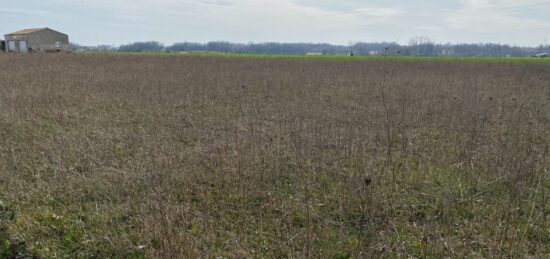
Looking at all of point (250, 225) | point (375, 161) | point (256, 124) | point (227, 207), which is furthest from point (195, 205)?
point (256, 124)

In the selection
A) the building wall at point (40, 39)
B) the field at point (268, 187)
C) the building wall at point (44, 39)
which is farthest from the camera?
the building wall at point (44, 39)

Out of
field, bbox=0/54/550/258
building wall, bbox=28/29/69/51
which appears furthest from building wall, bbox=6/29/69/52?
field, bbox=0/54/550/258

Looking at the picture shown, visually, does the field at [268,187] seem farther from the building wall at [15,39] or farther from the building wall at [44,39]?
the building wall at [15,39]

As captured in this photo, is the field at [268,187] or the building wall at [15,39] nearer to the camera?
the field at [268,187]

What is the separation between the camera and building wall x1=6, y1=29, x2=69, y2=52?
5297cm

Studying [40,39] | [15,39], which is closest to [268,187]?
[40,39]

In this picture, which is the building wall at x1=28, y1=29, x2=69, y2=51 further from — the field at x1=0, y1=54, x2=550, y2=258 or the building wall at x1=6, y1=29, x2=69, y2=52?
the field at x1=0, y1=54, x2=550, y2=258

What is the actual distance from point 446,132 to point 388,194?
3732 mm

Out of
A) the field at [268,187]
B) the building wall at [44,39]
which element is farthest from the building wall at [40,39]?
the field at [268,187]

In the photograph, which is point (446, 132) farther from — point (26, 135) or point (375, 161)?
point (26, 135)

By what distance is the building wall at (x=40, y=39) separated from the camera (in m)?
53.0

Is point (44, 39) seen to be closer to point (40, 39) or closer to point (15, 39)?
point (40, 39)

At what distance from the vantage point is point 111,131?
6.86 meters

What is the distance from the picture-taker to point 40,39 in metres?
54.2
